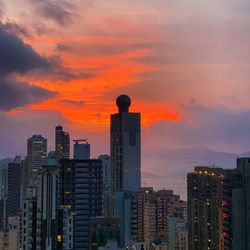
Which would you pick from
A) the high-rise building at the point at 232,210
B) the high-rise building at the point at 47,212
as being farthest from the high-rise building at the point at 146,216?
the high-rise building at the point at 47,212

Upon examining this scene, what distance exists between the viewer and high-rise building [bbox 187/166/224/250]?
103 ft

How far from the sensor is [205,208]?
33156mm

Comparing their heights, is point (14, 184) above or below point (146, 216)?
above

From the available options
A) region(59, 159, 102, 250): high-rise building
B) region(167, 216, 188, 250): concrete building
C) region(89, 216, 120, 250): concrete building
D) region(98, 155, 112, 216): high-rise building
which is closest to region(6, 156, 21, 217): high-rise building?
region(98, 155, 112, 216): high-rise building

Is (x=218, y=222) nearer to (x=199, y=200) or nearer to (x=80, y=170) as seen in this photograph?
(x=199, y=200)

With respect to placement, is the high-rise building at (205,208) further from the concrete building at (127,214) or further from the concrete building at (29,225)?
the concrete building at (29,225)

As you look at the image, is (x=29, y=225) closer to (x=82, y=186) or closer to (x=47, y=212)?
(x=47, y=212)

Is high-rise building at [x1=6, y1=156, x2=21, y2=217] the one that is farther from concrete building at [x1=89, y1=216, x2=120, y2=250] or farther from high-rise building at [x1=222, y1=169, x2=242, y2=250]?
high-rise building at [x1=222, y1=169, x2=242, y2=250]

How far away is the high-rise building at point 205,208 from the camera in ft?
103

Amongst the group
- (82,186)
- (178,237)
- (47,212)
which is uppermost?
(82,186)

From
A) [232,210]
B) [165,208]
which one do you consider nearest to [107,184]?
[165,208]

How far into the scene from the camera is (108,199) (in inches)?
1704

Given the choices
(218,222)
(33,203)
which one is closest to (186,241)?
(218,222)

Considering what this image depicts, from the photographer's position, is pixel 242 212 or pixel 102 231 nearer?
pixel 242 212
